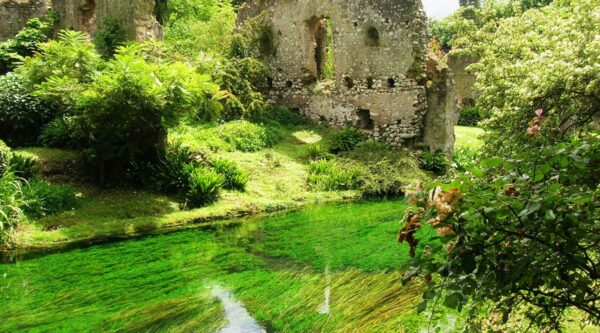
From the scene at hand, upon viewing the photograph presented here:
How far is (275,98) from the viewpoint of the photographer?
20.5 m

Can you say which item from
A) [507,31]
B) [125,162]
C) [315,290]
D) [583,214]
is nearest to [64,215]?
[125,162]

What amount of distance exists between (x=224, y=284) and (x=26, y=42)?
51.1ft

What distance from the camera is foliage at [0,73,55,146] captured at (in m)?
12.1

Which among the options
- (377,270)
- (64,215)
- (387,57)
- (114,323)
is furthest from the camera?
(387,57)

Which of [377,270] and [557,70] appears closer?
[557,70]

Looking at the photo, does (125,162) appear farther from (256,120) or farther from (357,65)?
(357,65)

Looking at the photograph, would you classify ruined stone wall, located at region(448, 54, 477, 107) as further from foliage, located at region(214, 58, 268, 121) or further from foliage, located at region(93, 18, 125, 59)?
foliage, located at region(93, 18, 125, 59)

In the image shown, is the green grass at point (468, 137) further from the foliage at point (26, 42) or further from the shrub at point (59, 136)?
the foliage at point (26, 42)

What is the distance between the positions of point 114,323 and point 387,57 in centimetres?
1342

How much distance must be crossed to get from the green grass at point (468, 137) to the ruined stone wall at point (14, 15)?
57.6 feet

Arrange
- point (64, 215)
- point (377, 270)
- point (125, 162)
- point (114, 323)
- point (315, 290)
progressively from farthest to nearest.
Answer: point (125, 162)
point (64, 215)
point (377, 270)
point (315, 290)
point (114, 323)

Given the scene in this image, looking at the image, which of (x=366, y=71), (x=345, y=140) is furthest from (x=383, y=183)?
(x=366, y=71)

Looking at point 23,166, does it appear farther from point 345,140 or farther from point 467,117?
point 467,117

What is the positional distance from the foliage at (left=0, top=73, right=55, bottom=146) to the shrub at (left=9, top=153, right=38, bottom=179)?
1487 mm
